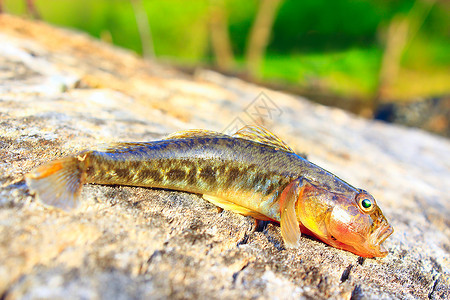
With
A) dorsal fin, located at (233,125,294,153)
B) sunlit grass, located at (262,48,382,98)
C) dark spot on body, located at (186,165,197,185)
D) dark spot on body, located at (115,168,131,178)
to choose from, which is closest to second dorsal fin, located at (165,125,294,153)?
dorsal fin, located at (233,125,294,153)

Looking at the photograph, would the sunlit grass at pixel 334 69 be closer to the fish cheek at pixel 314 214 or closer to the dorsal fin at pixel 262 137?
the dorsal fin at pixel 262 137

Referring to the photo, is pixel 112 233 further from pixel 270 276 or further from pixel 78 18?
pixel 78 18

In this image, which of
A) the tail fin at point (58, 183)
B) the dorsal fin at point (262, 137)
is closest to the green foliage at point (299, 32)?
the dorsal fin at point (262, 137)

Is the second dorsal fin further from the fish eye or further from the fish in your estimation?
the fish eye

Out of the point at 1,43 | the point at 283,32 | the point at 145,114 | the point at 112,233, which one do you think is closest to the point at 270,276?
the point at 112,233

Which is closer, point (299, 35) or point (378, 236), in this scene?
point (378, 236)

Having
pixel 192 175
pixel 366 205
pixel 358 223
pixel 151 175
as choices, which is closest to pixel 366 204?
pixel 366 205

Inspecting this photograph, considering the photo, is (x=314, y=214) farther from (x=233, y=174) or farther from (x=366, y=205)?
(x=233, y=174)
